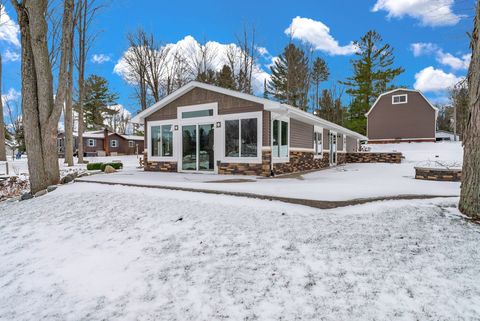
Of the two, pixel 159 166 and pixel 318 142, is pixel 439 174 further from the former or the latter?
pixel 159 166

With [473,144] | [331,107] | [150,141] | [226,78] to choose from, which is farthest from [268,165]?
[331,107]

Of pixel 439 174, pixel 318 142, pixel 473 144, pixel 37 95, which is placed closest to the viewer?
Answer: pixel 473 144

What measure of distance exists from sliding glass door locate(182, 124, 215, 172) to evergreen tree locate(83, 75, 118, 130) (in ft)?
93.0

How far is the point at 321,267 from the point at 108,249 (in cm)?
264

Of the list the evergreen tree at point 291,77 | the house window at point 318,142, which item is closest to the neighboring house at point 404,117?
the evergreen tree at point 291,77

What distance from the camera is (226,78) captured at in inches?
928

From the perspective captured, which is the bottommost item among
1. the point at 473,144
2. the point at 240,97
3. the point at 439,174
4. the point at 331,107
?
the point at 439,174

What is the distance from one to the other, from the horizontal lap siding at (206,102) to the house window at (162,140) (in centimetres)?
45

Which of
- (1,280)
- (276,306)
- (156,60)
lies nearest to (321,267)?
(276,306)

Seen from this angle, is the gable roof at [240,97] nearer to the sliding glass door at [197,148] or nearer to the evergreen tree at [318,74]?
the sliding glass door at [197,148]

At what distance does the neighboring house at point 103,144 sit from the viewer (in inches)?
1192

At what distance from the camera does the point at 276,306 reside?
2209 millimetres

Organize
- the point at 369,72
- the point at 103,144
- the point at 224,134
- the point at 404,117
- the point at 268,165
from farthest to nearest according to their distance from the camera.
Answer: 1. the point at 103,144
2. the point at 369,72
3. the point at 404,117
4. the point at 224,134
5. the point at 268,165

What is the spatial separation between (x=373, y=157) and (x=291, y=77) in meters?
10.3
